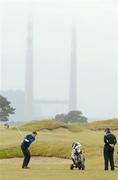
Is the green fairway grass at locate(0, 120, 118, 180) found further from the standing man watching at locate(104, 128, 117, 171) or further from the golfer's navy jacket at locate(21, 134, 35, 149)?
the golfer's navy jacket at locate(21, 134, 35, 149)

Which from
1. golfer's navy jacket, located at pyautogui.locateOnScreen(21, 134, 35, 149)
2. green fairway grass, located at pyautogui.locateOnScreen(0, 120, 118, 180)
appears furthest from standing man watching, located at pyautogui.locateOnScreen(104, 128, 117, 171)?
golfer's navy jacket, located at pyautogui.locateOnScreen(21, 134, 35, 149)

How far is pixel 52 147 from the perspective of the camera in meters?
45.7

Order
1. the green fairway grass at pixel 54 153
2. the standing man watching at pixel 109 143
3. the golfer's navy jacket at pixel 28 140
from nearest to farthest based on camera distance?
1. the green fairway grass at pixel 54 153
2. the standing man watching at pixel 109 143
3. the golfer's navy jacket at pixel 28 140

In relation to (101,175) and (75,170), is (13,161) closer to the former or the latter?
(75,170)

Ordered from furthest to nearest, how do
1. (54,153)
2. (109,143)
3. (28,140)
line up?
(54,153)
(28,140)
(109,143)

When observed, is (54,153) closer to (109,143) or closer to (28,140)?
(28,140)

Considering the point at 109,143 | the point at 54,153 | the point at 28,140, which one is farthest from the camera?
the point at 54,153

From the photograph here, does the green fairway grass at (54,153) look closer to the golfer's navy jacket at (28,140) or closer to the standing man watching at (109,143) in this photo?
the standing man watching at (109,143)

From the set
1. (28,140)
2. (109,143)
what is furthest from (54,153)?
(109,143)

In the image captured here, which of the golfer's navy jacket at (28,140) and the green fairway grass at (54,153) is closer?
the green fairway grass at (54,153)

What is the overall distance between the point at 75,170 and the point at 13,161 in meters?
12.7

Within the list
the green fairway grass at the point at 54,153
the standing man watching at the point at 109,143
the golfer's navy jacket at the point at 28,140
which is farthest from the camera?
the golfer's navy jacket at the point at 28,140

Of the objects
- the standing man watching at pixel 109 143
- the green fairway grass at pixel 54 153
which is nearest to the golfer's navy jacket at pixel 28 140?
the green fairway grass at pixel 54 153

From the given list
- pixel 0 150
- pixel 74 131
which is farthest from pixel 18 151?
pixel 74 131
